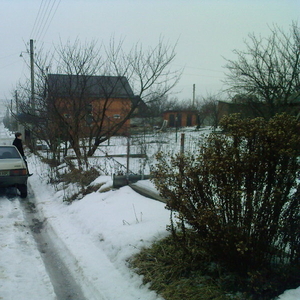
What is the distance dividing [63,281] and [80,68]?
31.8 feet

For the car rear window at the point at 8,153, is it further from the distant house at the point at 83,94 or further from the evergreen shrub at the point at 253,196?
the evergreen shrub at the point at 253,196

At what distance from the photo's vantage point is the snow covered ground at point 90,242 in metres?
3.97

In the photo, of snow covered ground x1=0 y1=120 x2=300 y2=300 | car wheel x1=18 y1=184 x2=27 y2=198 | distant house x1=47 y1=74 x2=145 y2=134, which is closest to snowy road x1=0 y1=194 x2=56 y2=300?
snow covered ground x1=0 y1=120 x2=300 y2=300

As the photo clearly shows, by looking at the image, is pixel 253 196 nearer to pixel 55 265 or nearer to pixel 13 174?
pixel 55 265

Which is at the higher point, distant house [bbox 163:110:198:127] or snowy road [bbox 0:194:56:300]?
distant house [bbox 163:110:198:127]

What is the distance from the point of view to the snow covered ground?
3969mm

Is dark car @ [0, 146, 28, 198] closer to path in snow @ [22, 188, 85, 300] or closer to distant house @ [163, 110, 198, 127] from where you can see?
path in snow @ [22, 188, 85, 300]

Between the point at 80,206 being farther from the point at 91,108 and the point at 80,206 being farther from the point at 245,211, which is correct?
the point at 91,108

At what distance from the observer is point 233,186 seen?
11.4 ft

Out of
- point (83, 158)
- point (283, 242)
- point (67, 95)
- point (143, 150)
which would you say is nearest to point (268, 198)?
point (283, 242)

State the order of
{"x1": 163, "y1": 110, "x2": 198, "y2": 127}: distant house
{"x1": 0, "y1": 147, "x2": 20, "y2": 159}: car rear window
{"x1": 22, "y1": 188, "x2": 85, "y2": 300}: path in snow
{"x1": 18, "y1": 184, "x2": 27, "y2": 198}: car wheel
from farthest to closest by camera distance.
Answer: {"x1": 163, "y1": 110, "x2": 198, "y2": 127}: distant house
{"x1": 0, "y1": 147, "x2": 20, "y2": 159}: car rear window
{"x1": 18, "y1": 184, "x2": 27, "y2": 198}: car wheel
{"x1": 22, "y1": 188, "x2": 85, "y2": 300}: path in snow

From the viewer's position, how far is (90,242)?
5.53 m

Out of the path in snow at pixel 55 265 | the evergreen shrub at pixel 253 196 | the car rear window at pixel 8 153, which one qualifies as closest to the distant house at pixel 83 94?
the car rear window at pixel 8 153

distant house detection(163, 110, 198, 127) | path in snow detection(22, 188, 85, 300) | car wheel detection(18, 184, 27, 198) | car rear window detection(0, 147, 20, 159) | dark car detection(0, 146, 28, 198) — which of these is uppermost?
distant house detection(163, 110, 198, 127)
